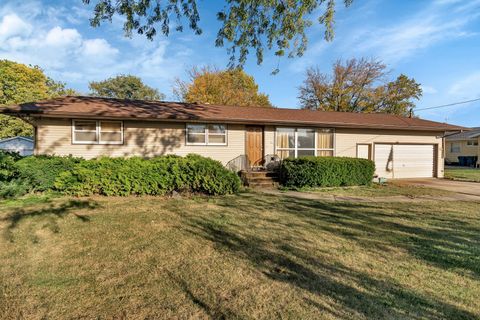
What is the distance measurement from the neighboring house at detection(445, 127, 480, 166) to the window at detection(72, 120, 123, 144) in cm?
3469

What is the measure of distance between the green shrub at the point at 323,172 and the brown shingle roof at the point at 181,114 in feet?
7.74

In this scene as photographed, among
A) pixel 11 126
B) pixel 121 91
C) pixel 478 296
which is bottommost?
pixel 478 296

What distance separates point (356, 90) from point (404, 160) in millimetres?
15314

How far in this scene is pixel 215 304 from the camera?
2.77m

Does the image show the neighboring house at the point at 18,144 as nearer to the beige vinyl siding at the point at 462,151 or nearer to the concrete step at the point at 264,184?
the concrete step at the point at 264,184

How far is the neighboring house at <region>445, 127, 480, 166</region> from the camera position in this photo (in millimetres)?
30495

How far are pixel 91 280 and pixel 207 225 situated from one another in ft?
8.55

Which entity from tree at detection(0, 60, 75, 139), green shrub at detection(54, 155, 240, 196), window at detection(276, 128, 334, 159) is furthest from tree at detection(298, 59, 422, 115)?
tree at detection(0, 60, 75, 139)

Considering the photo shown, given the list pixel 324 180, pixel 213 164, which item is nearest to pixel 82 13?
pixel 213 164

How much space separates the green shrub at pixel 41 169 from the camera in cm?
792

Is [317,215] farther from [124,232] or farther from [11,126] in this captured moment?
[11,126]

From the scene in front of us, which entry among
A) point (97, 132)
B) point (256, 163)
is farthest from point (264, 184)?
point (97, 132)

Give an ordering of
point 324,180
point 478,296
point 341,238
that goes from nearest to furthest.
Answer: point 478,296 < point 341,238 < point 324,180

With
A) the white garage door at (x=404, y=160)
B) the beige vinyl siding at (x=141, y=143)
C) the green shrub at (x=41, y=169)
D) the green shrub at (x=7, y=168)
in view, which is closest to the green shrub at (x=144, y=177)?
the green shrub at (x=41, y=169)
